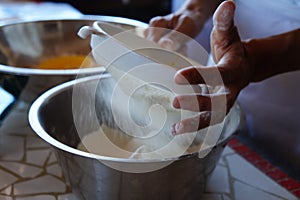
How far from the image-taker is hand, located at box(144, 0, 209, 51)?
69 centimetres

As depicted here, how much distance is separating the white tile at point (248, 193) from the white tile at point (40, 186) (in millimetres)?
236

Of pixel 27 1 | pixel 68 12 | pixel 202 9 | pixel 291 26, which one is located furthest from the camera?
pixel 27 1

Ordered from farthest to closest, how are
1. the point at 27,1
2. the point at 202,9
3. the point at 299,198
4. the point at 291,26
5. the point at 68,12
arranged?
the point at 27,1
the point at 68,12
the point at 202,9
the point at 291,26
the point at 299,198

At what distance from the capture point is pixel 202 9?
763mm

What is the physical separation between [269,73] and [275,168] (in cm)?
15

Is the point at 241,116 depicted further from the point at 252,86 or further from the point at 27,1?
the point at 27,1

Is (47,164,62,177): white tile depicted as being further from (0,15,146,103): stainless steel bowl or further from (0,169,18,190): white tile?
(0,15,146,103): stainless steel bowl

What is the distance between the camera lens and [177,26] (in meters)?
0.72

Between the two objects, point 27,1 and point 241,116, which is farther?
point 27,1

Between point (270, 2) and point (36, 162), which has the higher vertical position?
point (270, 2)

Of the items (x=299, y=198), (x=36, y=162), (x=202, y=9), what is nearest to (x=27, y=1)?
(x=202, y=9)

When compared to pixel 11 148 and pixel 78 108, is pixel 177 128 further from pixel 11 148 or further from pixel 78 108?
pixel 11 148

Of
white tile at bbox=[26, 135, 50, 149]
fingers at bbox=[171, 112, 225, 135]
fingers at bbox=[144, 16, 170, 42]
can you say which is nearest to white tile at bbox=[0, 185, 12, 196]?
white tile at bbox=[26, 135, 50, 149]

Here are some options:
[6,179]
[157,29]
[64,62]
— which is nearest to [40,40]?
[64,62]
